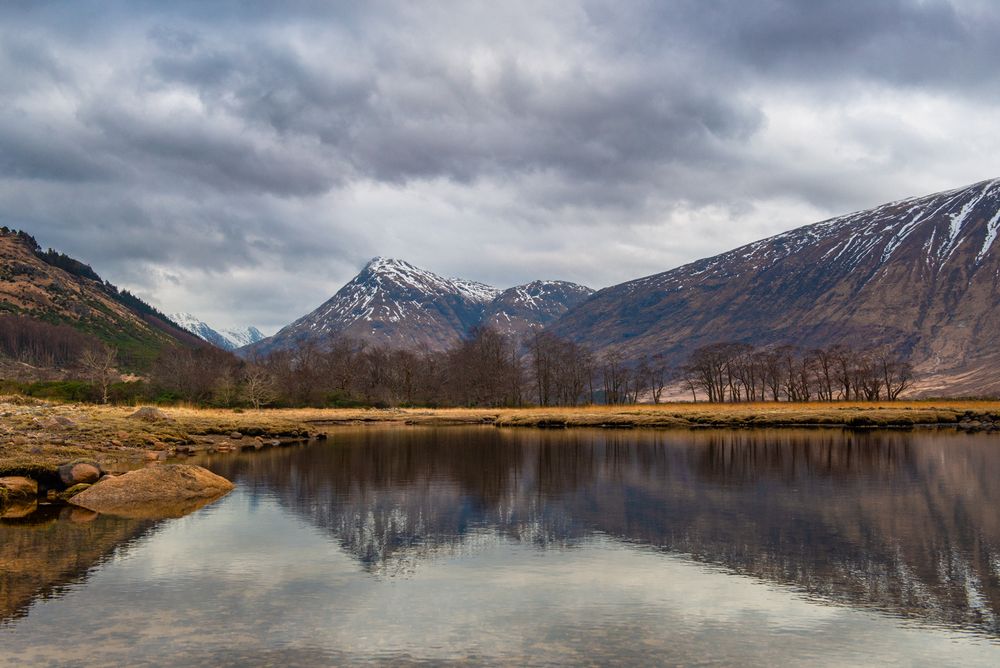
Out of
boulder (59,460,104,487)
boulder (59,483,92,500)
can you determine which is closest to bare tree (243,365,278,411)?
boulder (59,460,104,487)

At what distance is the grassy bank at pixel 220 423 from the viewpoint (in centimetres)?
4597

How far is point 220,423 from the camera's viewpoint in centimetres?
7312

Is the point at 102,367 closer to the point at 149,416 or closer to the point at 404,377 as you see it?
the point at 149,416

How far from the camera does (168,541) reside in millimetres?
23406

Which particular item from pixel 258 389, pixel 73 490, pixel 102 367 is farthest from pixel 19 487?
pixel 258 389

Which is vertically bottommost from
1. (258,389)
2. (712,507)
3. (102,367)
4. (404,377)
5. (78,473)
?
(712,507)

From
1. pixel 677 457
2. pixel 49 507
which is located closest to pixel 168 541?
pixel 49 507

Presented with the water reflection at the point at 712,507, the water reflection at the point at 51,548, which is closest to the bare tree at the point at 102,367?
the water reflection at the point at 712,507

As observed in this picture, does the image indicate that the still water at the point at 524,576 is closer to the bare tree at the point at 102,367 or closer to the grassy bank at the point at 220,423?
the grassy bank at the point at 220,423

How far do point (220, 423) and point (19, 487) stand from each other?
42961 millimetres

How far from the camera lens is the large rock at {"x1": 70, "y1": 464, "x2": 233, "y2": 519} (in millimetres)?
29297

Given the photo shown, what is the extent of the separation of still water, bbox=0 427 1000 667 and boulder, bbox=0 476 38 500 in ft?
13.1

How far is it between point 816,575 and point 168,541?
19.2 meters

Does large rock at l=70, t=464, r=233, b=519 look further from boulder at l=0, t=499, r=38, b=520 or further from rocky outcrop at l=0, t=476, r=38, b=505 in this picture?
rocky outcrop at l=0, t=476, r=38, b=505
